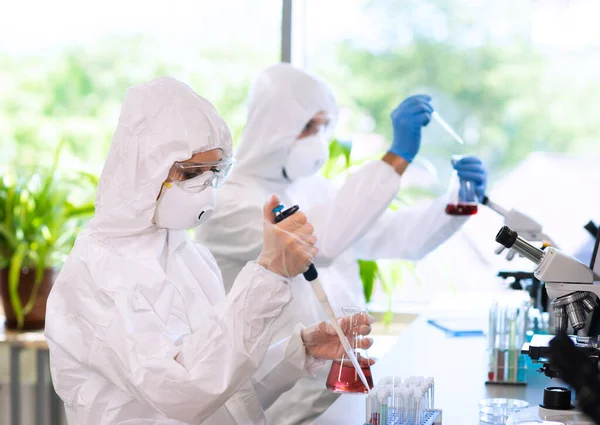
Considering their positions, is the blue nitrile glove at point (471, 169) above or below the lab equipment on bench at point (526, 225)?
above

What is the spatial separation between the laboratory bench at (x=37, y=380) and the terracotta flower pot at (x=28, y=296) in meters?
0.05

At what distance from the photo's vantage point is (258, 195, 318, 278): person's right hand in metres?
1.55

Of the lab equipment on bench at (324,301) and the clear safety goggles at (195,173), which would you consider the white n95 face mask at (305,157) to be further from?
the lab equipment on bench at (324,301)

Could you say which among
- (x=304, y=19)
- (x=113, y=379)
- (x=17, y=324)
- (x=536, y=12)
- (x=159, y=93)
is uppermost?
(x=304, y=19)

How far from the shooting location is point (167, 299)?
1.67 metres

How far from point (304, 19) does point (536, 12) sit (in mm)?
1853

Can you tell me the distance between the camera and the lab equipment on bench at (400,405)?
1463 millimetres

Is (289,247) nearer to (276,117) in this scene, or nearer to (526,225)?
(526,225)

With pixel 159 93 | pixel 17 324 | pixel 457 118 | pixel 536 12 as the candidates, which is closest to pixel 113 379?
pixel 159 93

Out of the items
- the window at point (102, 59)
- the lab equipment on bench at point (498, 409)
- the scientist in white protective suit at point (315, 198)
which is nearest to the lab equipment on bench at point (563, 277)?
the lab equipment on bench at point (498, 409)

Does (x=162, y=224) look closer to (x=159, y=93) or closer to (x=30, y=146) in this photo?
(x=159, y=93)

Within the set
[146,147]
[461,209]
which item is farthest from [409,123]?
[146,147]

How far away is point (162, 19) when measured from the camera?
13.0ft

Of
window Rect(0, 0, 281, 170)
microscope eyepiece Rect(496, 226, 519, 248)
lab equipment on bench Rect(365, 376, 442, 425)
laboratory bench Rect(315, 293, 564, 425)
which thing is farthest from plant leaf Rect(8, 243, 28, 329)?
microscope eyepiece Rect(496, 226, 519, 248)
